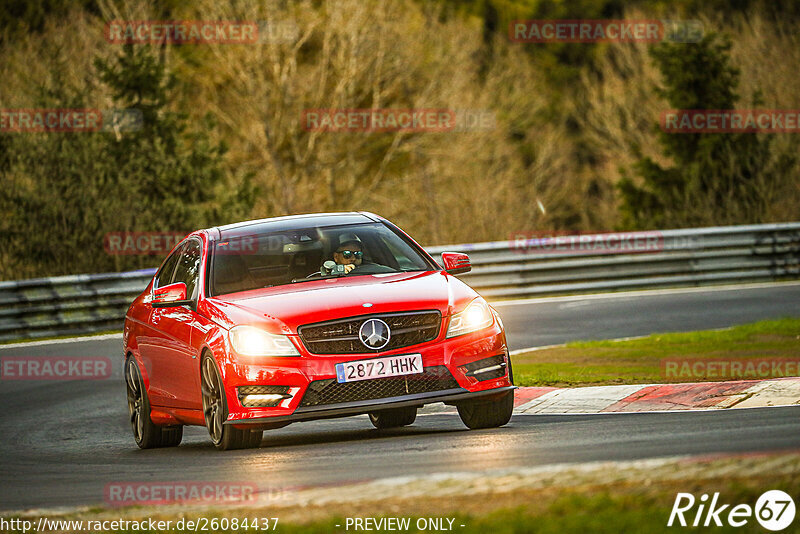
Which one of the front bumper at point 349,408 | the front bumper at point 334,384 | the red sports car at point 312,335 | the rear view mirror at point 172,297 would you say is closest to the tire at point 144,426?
the red sports car at point 312,335

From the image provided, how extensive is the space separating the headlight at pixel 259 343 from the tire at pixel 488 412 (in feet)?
4.80

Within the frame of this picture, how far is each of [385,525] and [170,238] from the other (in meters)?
22.3

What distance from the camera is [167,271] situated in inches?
470

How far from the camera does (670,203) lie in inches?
1218

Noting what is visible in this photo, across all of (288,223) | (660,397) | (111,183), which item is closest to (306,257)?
(288,223)

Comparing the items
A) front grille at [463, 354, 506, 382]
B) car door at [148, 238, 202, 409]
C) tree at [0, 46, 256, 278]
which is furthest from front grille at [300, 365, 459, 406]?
tree at [0, 46, 256, 278]

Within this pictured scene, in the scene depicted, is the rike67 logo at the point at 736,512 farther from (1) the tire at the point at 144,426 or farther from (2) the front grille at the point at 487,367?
(1) the tire at the point at 144,426

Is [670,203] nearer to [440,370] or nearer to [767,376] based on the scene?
[767,376]

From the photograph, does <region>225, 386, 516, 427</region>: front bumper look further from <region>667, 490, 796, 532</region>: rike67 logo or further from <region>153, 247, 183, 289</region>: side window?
<region>667, 490, 796, 532</region>: rike67 logo

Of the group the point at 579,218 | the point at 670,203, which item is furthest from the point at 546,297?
the point at 579,218

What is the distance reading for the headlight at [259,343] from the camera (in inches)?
367

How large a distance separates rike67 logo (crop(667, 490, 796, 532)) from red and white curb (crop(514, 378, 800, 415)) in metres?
4.81

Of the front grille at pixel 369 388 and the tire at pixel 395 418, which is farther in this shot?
the tire at pixel 395 418

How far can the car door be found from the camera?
10.3 m
